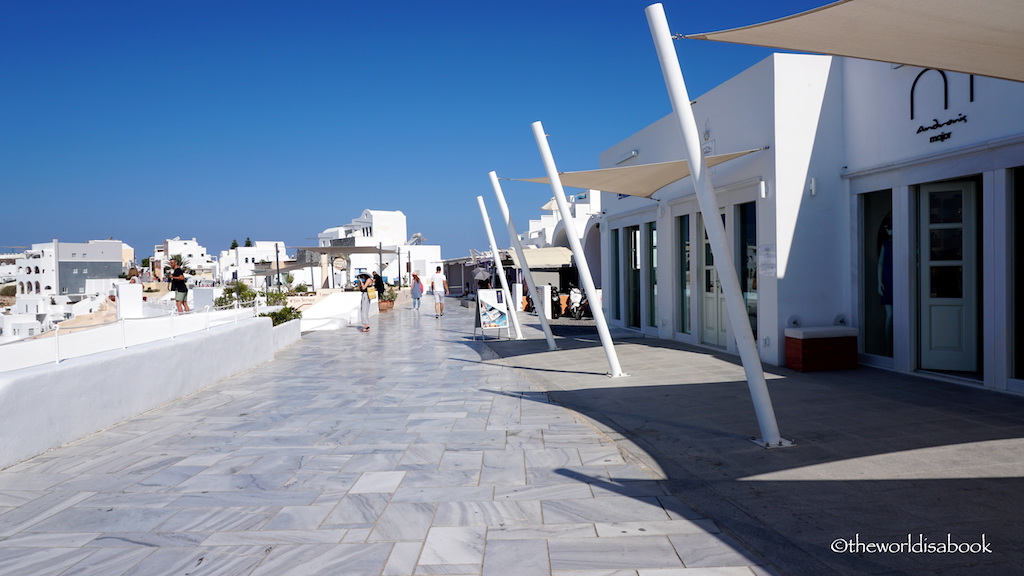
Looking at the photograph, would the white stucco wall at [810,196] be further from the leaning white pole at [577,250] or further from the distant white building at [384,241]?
the distant white building at [384,241]

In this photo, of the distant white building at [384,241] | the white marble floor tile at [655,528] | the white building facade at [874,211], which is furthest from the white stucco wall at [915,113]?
the distant white building at [384,241]

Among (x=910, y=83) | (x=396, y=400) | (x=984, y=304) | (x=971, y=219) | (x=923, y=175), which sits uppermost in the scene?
(x=910, y=83)

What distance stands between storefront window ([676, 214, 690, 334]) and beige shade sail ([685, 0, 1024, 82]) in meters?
6.73

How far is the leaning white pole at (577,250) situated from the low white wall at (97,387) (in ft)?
15.3

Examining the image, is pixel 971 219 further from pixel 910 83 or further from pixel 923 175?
pixel 910 83

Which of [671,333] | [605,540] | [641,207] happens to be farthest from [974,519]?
[641,207]

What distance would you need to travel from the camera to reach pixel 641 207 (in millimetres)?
12531

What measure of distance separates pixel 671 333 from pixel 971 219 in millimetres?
5411

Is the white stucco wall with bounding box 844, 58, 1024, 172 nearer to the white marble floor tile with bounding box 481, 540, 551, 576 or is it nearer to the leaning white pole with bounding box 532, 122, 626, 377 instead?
the leaning white pole with bounding box 532, 122, 626, 377

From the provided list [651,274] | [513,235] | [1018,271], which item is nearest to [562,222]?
[651,274]

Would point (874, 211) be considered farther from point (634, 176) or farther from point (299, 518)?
point (299, 518)

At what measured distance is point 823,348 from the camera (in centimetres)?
770

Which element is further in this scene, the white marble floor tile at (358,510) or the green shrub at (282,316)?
the green shrub at (282,316)

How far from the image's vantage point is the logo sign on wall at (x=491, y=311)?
1298 centimetres
